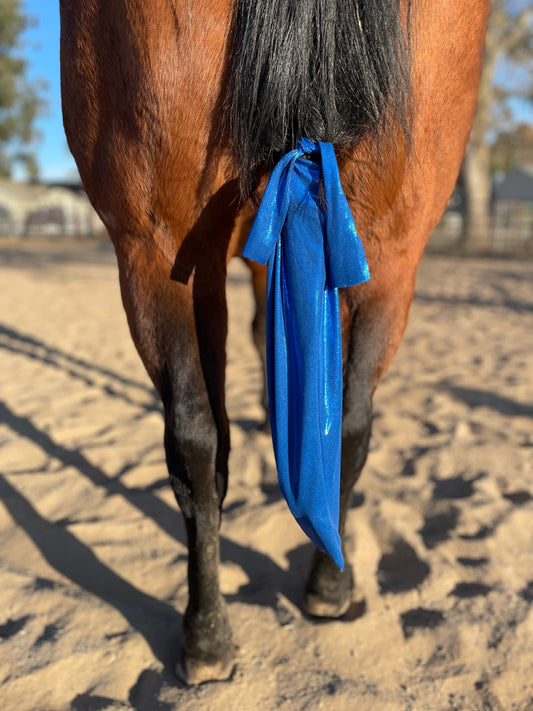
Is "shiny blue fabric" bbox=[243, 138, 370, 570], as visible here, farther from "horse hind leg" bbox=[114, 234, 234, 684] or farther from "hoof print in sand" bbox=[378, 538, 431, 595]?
"hoof print in sand" bbox=[378, 538, 431, 595]

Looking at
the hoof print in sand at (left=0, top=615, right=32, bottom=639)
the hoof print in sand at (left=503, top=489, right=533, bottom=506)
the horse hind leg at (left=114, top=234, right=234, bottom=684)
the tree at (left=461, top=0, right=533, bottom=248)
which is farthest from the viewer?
the tree at (left=461, top=0, right=533, bottom=248)

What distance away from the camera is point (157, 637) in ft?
5.19

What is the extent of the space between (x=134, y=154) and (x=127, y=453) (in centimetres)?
198

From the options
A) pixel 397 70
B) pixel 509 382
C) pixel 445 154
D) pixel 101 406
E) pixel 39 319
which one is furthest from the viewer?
pixel 39 319

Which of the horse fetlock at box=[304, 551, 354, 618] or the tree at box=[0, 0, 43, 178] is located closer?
the horse fetlock at box=[304, 551, 354, 618]

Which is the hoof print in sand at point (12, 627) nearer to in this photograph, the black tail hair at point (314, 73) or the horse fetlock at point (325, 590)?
the horse fetlock at point (325, 590)

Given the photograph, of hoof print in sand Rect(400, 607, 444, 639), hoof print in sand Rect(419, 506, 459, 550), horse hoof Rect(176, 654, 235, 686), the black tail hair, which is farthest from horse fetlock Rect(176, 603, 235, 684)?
the black tail hair

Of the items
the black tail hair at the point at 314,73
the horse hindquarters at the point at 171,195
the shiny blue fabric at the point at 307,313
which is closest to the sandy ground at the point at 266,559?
the horse hindquarters at the point at 171,195

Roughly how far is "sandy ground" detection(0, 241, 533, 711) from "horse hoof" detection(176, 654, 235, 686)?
3 centimetres

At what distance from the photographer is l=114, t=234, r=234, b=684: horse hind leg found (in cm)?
125

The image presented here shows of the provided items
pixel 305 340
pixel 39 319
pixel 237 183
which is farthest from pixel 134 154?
pixel 39 319

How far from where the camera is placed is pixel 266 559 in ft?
6.45

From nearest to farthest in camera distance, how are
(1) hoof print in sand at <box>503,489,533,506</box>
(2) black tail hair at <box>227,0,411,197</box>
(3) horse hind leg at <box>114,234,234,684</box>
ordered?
(2) black tail hair at <box>227,0,411,197</box>
(3) horse hind leg at <box>114,234,234,684</box>
(1) hoof print in sand at <box>503,489,533,506</box>

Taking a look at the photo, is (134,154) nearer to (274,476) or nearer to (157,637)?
(157,637)
